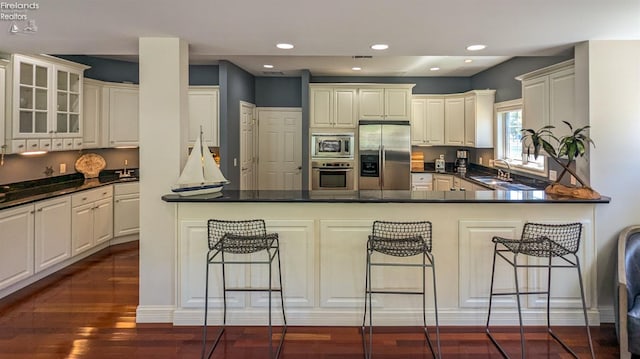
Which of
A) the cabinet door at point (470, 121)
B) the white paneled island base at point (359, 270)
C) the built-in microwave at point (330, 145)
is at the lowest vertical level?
the white paneled island base at point (359, 270)

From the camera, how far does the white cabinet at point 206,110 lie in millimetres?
5750

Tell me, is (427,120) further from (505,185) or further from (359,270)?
(359,270)

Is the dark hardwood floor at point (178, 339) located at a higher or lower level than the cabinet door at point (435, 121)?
lower

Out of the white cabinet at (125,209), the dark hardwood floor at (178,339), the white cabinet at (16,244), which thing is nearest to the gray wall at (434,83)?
the white cabinet at (125,209)

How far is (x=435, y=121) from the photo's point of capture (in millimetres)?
7105

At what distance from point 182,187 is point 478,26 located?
2.54 m

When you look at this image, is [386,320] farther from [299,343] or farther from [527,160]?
[527,160]

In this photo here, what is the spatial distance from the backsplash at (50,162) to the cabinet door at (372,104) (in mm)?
3755

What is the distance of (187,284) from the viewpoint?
3188 mm

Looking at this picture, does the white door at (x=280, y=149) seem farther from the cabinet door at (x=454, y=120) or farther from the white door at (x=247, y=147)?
the cabinet door at (x=454, y=120)

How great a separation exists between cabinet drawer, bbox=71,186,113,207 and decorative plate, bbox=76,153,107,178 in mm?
493

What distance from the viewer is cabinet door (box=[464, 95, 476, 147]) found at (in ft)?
21.1

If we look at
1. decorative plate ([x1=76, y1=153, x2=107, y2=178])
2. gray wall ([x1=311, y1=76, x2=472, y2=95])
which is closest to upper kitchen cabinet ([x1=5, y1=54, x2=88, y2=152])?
decorative plate ([x1=76, y1=153, x2=107, y2=178])

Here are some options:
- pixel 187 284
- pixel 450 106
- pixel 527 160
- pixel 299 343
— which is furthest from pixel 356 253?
pixel 450 106
